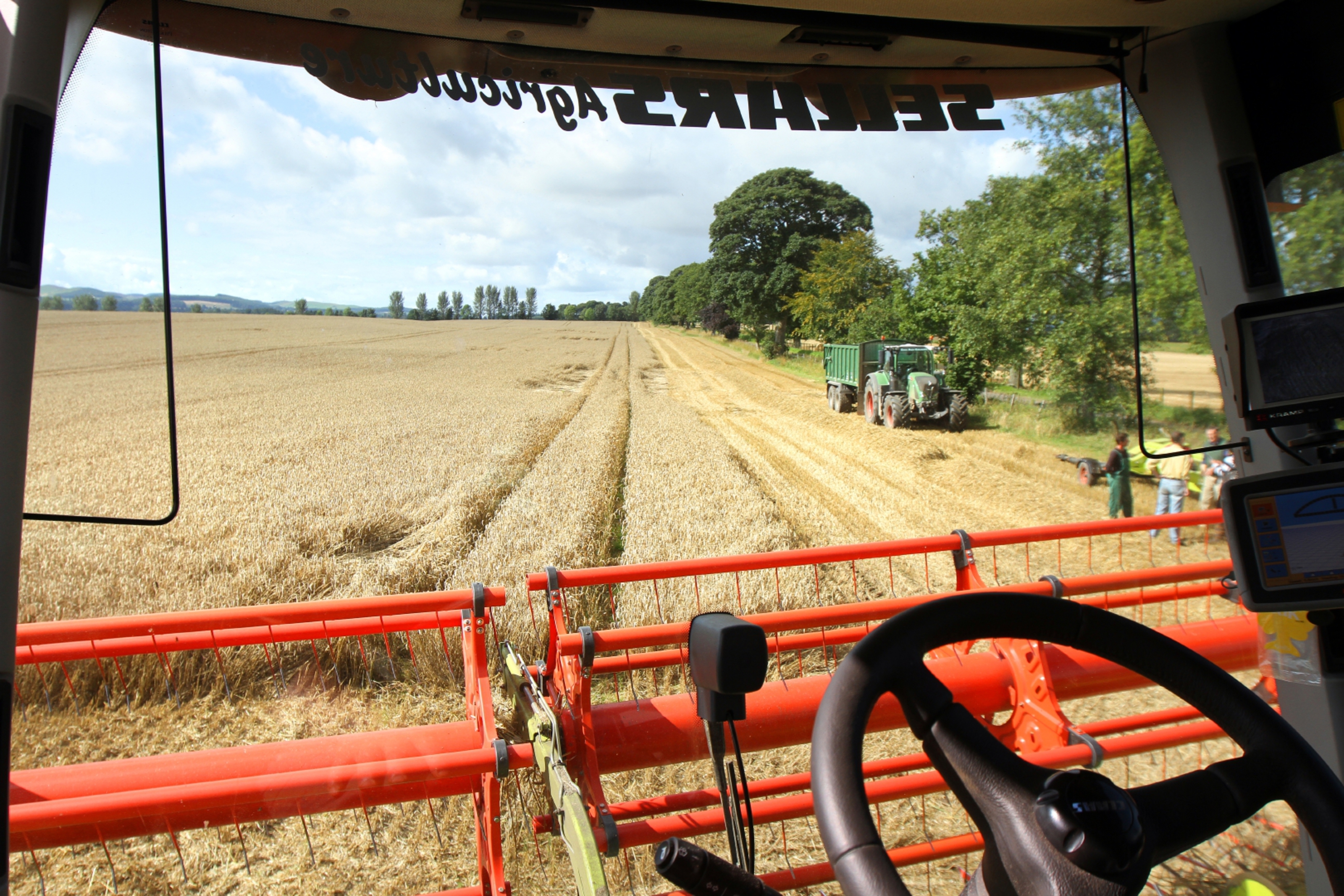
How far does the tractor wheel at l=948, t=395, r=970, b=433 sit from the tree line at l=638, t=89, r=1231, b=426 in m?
1.45

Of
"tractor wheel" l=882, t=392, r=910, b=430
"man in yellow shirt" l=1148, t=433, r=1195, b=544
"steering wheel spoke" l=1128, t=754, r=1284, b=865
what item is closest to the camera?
"steering wheel spoke" l=1128, t=754, r=1284, b=865

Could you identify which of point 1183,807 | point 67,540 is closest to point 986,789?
point 1183,807

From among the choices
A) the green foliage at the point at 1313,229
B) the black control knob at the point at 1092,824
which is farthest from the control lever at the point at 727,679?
the green foliage at the point at 1313,229

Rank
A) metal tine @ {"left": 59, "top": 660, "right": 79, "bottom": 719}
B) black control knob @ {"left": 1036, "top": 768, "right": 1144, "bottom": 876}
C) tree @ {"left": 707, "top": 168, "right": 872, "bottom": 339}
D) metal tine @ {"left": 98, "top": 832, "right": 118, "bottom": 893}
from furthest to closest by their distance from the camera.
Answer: tree @ {"left": 707, "top": 168, "right": 872, "bottom": 339} → metal tine @ {"left": 59, "top": 660, "right": 79, "bottom": 719} → metal tine @ {"left": 98, "top": 832, "right": 118, "bottom": 893} → black control knob @ {"left": 1036, "top": 768, "right": 1144, "bottom": 876}

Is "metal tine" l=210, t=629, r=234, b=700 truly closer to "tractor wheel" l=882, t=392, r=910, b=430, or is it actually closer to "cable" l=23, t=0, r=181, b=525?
"cable" l=23, t=0, r=181, b=525

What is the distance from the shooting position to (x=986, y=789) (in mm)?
1035

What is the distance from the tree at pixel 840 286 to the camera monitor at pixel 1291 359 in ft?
29.8

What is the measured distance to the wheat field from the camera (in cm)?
298

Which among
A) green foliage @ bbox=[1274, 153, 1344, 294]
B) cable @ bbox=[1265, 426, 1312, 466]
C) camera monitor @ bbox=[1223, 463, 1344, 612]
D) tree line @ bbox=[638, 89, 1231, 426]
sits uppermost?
tree line @ bbox=[638, 89, 1231, 426]

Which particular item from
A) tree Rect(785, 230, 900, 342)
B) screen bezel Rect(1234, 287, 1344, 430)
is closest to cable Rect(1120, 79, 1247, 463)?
screen bezel Rect(1234, 287, 1344, 430)

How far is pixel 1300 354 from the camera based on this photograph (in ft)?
6.14

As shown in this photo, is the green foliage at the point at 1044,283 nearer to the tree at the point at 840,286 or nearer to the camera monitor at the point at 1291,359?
the tree at the point at 840,286

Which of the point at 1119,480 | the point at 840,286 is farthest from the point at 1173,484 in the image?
the point at 840,286

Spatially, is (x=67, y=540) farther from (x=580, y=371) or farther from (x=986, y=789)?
(x=580, y=371)
